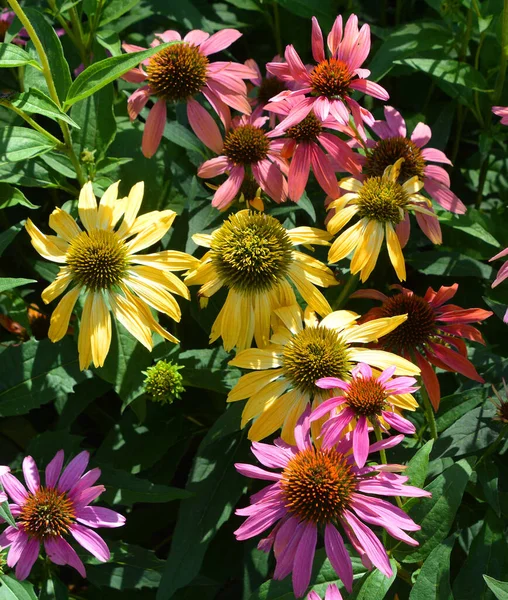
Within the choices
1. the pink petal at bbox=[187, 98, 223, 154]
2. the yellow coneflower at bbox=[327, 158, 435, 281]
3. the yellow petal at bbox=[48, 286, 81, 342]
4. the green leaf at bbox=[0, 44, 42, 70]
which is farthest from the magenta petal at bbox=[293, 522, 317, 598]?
the green leaf at bbox=[0, 44, 42, 70]

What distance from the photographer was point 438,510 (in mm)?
1286

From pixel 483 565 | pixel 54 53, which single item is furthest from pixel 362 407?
pixel 54 53

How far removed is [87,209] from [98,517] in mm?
625

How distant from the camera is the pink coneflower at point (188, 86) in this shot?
5.29 feet

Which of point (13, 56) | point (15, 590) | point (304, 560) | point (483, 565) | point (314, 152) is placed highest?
point (314, 152)

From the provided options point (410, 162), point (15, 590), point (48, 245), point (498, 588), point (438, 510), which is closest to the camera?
point (498, 588)

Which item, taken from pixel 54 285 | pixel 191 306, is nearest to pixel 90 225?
pixel 54 285

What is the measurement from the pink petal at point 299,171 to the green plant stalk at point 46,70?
0.49 meters

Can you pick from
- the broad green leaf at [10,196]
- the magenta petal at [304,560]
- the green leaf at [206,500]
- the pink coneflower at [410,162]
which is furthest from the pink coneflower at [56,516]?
the pink coneflower at [410,162]

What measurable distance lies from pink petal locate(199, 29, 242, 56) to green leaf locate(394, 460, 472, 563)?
1045mm

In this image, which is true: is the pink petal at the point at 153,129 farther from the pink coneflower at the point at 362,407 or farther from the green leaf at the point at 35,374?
the pink coneflower at the point at 362,407

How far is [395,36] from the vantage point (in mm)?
1818

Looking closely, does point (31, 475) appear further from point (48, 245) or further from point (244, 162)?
point (244, 162)

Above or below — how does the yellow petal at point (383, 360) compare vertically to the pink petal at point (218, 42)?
below
